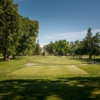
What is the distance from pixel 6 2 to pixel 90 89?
3560 centimetres

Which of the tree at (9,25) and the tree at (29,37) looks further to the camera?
the tree at (29,37)

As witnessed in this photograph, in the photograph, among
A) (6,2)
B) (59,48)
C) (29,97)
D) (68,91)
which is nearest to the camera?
(29,97)

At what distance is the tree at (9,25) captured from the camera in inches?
1440

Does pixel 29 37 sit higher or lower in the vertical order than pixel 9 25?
lower

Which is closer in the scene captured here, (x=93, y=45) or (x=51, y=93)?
(x=51, y=93)

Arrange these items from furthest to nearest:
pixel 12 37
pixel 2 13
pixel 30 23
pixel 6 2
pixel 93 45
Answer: pixel 93 45 → pixel 30 23 → pixel 12 37 → pixel 6 2 → pixel 2 13

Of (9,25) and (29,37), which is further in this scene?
(29,37)

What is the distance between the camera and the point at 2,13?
113 ft

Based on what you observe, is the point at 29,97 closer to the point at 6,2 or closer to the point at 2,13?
the point at 2,13

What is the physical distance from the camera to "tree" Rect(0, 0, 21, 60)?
3658cm

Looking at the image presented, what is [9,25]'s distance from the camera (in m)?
38.8

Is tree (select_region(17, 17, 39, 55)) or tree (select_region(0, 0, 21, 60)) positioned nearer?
tree (select_region(0, 0, 21, 60))

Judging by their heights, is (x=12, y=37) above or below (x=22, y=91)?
above

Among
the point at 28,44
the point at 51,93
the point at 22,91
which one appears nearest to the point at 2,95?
the point at 22,91
